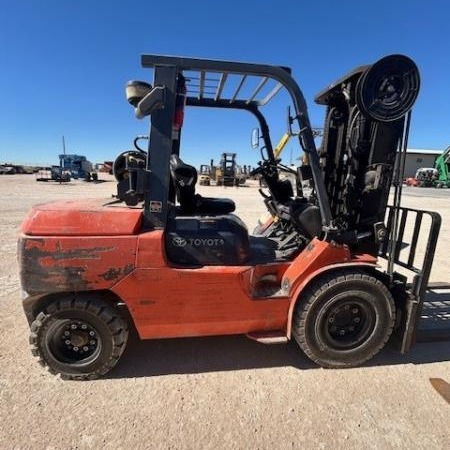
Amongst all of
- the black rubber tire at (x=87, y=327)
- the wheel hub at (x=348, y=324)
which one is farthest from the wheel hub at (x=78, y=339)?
the wheel hub at (x=348, y=324)

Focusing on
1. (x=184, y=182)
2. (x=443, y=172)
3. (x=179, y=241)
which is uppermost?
(x=443, y=172)

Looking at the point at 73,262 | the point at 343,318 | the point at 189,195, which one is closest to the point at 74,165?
the point at 189,195

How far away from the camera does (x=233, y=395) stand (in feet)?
9.69

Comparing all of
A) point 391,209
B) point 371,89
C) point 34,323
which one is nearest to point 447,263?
point 391,209

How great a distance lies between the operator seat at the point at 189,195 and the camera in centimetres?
331

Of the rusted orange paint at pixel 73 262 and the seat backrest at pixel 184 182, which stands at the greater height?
the seat backrest at pixel 184 182

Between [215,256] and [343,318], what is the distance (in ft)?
4.66

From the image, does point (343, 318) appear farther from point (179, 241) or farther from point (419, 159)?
point (419, 159)

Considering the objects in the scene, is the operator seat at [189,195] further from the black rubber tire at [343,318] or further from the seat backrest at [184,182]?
the black rubber tire at [343,318]

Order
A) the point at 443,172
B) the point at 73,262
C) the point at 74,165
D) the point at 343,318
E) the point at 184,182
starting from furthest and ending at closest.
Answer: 1. the point at 74,165
2. the point at 443,172
3. the point at 343,318
4. the point at 184,182
5. the point at 73,262

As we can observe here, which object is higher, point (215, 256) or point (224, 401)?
point (215, 256)

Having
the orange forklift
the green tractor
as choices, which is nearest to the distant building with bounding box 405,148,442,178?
the green tractor

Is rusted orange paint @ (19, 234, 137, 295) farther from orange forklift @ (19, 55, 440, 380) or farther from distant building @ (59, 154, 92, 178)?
distant building @ (59, 154, 92, 178)

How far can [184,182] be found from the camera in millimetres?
3332
